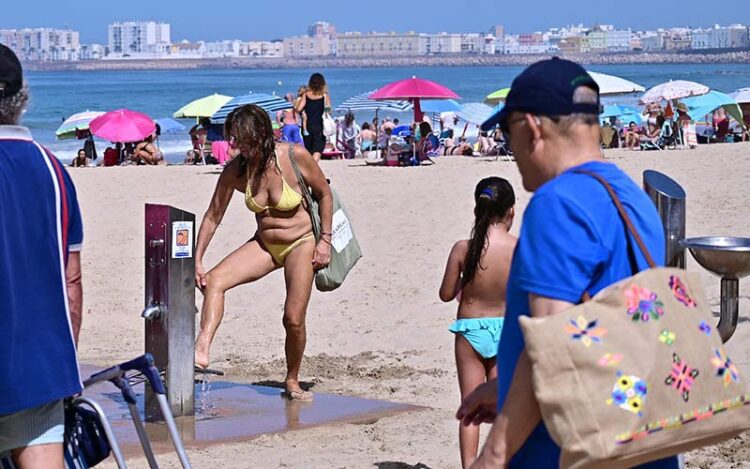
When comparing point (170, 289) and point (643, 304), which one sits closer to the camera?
point (643, 304)

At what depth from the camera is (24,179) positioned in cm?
322

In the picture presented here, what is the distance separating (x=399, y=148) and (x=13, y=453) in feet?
56.4

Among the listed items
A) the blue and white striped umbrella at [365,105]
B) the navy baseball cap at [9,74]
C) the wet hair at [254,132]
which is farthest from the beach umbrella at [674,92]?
the navy baseball cap at [9,74]

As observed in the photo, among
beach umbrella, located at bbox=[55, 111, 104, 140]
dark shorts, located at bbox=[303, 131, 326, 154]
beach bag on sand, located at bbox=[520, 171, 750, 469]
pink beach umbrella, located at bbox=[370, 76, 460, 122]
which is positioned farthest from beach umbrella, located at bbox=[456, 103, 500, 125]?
beach bag on sand, located at bbox=[520, 171, 750, 469]

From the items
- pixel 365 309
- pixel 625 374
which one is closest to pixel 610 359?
pixel 625 374

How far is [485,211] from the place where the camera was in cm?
514

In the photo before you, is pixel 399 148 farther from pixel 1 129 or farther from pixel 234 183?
pixel 1 129

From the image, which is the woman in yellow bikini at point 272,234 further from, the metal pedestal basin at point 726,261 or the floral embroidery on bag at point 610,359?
the floral embroidery on bag at point 610,359

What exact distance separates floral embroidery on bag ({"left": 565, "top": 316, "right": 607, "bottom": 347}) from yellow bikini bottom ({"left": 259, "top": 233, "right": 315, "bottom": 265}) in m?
4.54

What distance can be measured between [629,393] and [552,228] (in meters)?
0.36

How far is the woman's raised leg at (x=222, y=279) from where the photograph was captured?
679 centimetres

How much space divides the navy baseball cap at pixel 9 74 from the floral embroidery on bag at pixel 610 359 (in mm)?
Result: 1795

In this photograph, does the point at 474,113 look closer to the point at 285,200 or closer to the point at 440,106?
the point at 440,106

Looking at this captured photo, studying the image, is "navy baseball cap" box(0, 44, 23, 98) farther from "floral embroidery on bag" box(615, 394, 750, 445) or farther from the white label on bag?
the white label on bag
